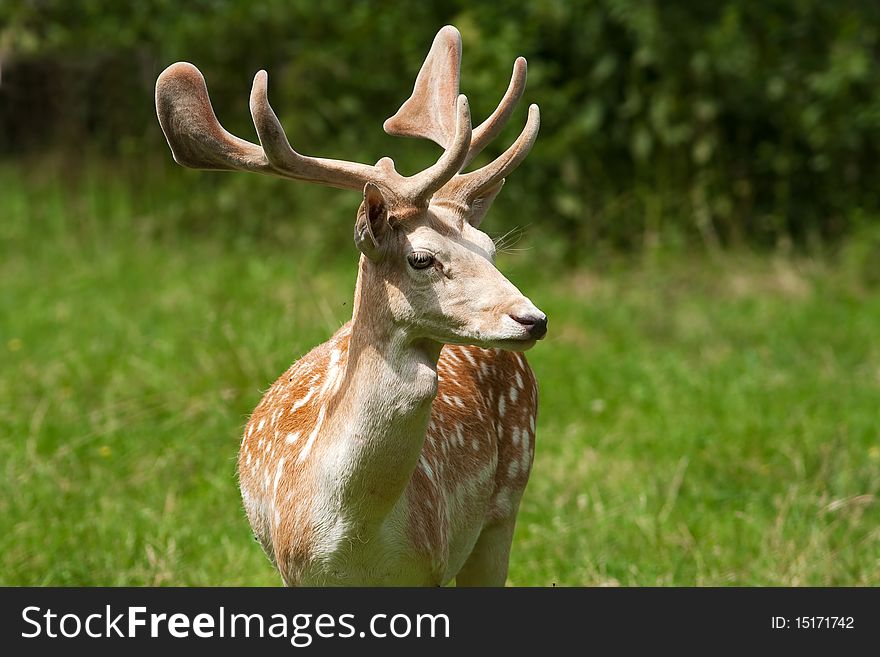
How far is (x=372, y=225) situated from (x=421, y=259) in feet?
0.47

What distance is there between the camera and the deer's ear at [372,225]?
316 cm

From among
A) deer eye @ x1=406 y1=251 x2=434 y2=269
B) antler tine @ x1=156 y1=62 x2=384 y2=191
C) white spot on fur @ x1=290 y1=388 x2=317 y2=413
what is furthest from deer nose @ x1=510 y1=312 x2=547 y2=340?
white spot on fur @ x1=290 y1=388 x2=317 y2=413

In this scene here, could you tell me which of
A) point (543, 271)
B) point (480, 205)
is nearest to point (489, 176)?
point (480, 205)

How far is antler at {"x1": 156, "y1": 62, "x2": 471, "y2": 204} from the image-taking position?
3.19m

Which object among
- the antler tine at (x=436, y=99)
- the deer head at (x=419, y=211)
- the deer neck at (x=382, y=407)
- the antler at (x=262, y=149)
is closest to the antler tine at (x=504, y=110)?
the deer head at (x=419, y=211)

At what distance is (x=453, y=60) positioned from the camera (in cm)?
398

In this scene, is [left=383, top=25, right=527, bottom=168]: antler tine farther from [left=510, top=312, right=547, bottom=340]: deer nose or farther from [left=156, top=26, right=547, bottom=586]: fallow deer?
[left=510, top=312, right=547, bottom=340]: deer nose

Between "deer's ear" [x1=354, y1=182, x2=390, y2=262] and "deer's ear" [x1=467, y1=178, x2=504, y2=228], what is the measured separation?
0.36 m

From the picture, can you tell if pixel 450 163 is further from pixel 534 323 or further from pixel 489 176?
pixel 534 323

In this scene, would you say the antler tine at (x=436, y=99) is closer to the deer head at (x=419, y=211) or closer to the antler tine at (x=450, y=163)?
the deer head at (x=419, y=211)

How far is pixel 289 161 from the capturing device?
10.7 ft

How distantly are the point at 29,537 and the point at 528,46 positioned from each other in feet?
18.4

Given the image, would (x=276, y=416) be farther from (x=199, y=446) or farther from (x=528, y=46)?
(x=528, y=46)

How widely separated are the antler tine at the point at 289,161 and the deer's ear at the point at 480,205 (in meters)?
0.33
